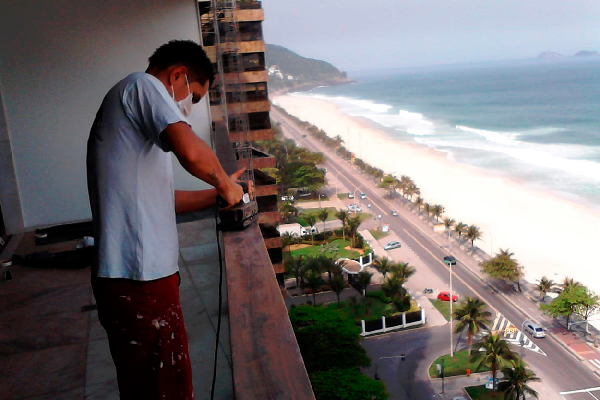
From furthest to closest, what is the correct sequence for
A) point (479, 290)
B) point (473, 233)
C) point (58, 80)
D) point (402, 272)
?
point (473, 233)
point (479, 290)
point (402, 272)
point (58, 80)

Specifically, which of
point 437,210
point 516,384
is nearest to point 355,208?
point 437,210

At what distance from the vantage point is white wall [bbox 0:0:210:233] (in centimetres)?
432

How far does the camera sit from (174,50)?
3.97 feet

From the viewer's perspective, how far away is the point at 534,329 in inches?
605

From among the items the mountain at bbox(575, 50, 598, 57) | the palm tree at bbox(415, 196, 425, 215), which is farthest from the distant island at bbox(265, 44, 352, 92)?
the mountain at bbox(575, 50, 598, 57)

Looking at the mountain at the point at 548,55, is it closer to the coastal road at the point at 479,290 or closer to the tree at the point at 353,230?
the coastal road at the point at 479,290

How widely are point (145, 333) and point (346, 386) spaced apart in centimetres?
1259

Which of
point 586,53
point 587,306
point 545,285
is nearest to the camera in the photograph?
point 587,306

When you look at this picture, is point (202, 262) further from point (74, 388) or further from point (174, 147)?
point (174, 147)

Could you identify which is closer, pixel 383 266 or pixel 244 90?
pixel 244 90

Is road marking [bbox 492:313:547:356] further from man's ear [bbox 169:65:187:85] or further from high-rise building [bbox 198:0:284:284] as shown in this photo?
man's ear [bbox 169:65:187:85]

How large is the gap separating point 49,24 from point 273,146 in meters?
34.9

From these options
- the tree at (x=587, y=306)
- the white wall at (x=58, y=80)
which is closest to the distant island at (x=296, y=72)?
the tree at (x=587, y=306)

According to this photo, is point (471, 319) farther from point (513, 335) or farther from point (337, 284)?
point (337, 284)
